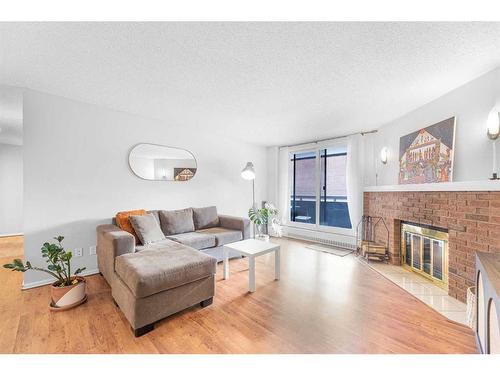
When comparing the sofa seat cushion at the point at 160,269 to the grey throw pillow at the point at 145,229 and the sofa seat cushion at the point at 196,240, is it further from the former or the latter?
the sofa seat cushion at the point at 196,240

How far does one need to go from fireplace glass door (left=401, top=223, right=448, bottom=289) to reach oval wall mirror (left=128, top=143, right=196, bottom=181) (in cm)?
348

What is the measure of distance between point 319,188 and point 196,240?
2.85 m

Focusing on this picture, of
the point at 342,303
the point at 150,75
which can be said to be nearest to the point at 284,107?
the point at 150,75

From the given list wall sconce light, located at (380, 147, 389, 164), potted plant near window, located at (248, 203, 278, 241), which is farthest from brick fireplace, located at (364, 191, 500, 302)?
potted plant near window, located at (248, 203, 278, 241)

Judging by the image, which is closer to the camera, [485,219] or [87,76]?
[485,219]

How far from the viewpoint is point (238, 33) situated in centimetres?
138

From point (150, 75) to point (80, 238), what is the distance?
2176 millimetres

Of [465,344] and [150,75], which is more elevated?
[150,75]

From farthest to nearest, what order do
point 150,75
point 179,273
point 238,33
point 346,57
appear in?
point 150,75, point 179,273, point 346,57, point 238,33

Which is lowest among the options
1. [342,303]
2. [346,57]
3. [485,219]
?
[342,303]

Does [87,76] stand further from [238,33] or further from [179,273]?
[179,273]

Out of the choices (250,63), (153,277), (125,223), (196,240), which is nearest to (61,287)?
(125,223)

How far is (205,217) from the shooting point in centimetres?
353
